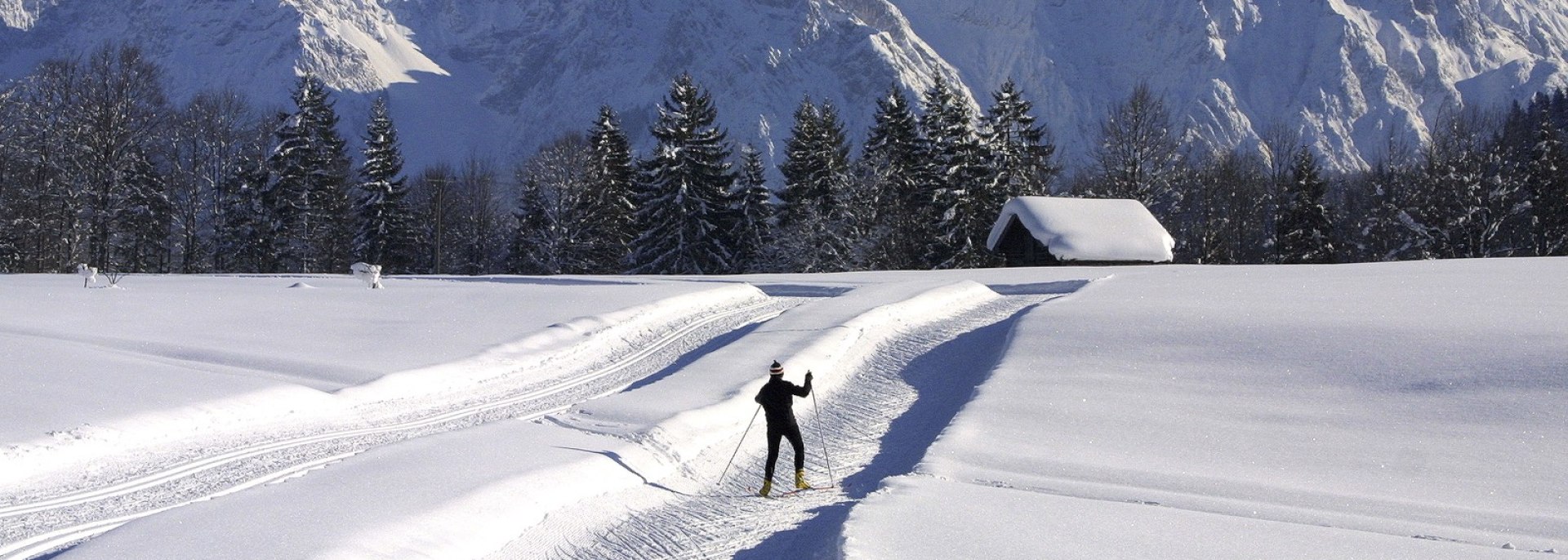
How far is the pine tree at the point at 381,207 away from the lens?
54.3 m

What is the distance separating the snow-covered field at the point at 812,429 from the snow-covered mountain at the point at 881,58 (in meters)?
122

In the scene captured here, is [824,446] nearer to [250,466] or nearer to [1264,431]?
[1264,431]

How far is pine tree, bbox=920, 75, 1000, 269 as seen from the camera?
46.8 meters

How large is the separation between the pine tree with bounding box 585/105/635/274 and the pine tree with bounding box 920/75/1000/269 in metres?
15.8

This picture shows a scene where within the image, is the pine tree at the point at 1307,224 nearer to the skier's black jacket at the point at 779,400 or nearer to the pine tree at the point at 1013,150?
the pine tree at the point at 1013,150

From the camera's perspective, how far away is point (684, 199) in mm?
49969

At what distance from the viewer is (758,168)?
5506 centimetres

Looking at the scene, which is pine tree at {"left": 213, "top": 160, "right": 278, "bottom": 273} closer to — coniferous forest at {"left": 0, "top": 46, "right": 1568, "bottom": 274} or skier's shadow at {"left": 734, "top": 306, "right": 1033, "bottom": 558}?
coniferous forest at {"left": 0, "top": 46, "right": 1568, "bottom": 274}

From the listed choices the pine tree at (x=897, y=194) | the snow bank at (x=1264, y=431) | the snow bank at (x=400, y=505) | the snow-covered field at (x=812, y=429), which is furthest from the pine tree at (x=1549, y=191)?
the snow bank at (x=400, y=505)

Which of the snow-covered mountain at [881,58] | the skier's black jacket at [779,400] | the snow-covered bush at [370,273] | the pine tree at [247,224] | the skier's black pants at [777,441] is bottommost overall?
the skier's black pants at [777,441]

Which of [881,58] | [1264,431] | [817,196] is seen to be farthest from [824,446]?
[881,58]

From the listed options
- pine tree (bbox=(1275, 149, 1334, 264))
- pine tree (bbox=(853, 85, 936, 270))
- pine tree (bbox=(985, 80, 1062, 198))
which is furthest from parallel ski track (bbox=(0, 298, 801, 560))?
pine tree (bbox=(1275, 149, 1334, 264))

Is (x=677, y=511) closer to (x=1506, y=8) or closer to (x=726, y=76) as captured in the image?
(x=726, y=76)

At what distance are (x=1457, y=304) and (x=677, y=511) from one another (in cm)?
1676
